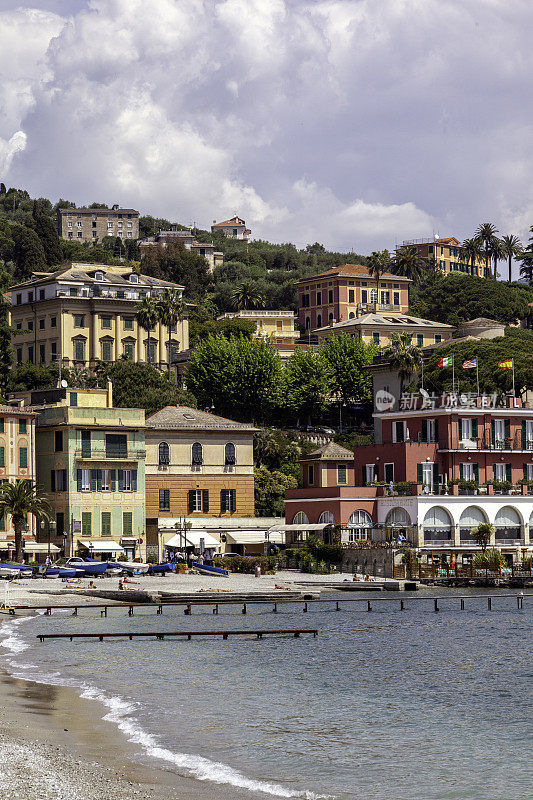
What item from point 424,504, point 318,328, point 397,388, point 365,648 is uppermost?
point 318,328

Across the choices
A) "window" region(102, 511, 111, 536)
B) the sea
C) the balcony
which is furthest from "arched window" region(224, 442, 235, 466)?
the sea

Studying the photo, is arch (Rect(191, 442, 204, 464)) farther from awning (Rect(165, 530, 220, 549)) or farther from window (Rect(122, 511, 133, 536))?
window (Rect(122, 511, 133, 536))

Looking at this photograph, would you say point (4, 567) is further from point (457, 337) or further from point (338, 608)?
point (457, 337)

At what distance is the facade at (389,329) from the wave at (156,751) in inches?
4795

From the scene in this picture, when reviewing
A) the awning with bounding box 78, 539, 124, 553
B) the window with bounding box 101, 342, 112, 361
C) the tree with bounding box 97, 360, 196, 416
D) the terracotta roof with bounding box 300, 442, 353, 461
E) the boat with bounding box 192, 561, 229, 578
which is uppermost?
the window with bounding box 101, 342, 112, 361

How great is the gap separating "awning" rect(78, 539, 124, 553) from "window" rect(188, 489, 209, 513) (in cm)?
905

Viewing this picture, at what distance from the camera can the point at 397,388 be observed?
140m

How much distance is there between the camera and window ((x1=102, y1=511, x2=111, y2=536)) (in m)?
100

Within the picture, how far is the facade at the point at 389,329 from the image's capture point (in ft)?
553

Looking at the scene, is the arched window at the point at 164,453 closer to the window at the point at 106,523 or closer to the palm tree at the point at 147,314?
the window at the point at 106,523

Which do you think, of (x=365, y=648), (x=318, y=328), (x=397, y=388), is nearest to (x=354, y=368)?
(x=397, y=388)

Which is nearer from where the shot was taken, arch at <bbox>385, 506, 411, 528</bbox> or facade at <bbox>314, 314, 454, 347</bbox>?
arch at <bbox>385, 506, 411, 528</bbox>

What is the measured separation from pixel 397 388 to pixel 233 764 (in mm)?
108858

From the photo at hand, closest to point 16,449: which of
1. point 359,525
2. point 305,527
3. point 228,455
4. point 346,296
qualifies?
point 228,455
